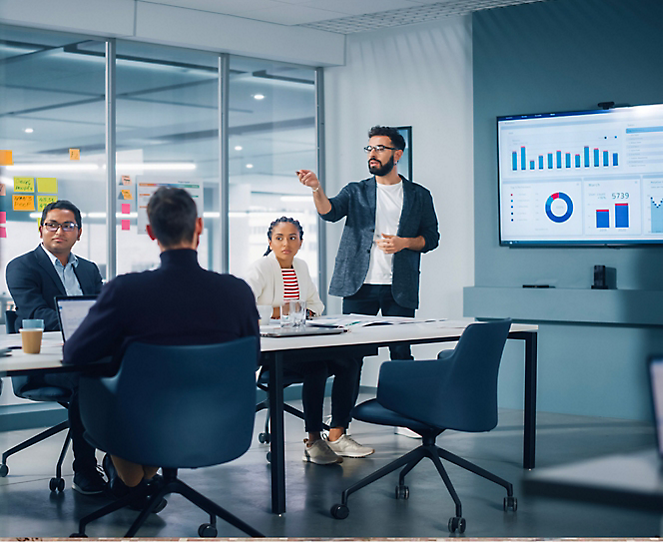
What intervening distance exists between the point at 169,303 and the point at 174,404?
1.04 feet

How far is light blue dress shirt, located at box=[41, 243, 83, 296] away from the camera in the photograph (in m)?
4.00

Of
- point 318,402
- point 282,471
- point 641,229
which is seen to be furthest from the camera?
point 641,229

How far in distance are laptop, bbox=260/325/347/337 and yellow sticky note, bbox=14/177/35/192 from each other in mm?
2409

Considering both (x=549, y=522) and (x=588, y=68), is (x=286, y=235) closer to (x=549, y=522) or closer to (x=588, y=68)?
(x=549, y=522)

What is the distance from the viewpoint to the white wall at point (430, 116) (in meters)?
6.03

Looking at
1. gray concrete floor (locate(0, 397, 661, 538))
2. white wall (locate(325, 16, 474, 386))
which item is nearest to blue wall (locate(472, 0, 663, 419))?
white wall (locate(325, 16, 474, 386))

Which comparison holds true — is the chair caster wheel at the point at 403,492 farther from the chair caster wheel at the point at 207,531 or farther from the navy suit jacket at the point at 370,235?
the navy suit jacket at the point at 370,235

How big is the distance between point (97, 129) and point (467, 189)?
2.66 meters

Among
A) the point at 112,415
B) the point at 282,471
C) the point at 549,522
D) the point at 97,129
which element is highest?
the point at 97,129

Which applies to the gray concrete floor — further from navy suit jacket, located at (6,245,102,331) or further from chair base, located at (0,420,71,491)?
navy suit jacket, located at (6,245,102,331)

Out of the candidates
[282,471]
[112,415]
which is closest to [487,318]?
[282,471]

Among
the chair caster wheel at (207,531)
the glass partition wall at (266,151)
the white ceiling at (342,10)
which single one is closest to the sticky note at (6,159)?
the white ceiling at (342,10)

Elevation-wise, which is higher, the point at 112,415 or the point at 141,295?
the point at 141,295

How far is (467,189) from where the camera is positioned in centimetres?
602
